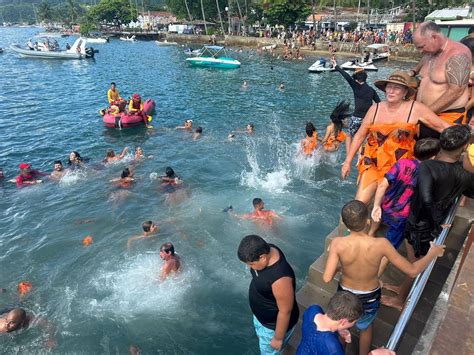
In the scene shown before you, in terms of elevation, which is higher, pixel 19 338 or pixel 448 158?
pixel 448 158

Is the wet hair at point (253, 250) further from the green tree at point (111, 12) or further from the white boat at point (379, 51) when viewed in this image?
the green tree at point (111, 12)

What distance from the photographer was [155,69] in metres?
38.6

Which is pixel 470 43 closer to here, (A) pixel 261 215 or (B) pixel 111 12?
(A) pixel 261 215

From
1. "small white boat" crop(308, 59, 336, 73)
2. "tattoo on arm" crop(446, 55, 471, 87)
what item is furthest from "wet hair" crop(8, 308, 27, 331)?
"small white boat" crop(308, 59, 336, 73)

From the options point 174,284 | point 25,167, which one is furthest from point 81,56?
point 174,284

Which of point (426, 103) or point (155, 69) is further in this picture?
point (155, 69)

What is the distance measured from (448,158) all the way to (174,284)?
19.0 feet

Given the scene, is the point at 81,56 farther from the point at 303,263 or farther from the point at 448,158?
the point at 448,158

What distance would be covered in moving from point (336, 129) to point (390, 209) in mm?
7407

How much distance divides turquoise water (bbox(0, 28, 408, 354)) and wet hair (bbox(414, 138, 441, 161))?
4.15 metres

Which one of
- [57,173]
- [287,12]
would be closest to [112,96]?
[57,173]

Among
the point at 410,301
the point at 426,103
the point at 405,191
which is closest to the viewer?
the point at 410,301

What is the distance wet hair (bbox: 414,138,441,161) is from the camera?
3893 mm

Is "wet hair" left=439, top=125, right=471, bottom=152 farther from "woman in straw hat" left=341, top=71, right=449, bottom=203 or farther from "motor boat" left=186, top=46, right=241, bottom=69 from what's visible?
"motor boat" left=186, top=46, right=241, bottom=69
